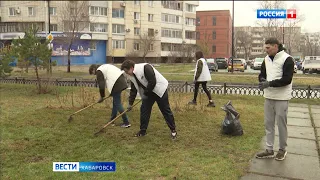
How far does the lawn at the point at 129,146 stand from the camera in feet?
13.6

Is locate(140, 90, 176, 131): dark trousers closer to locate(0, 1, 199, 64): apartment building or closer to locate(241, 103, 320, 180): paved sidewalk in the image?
locate(241, 103, 320, 180): paved sidewalk

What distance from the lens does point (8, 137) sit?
5816mm

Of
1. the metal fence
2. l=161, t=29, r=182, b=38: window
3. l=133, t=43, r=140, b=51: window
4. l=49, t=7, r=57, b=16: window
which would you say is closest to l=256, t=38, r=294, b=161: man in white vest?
the metal fence

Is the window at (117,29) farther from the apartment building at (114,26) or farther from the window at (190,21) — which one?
the window at (190,21)

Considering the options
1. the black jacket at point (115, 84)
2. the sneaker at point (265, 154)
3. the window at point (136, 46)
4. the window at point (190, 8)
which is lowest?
the sneaker at point (265, 154)

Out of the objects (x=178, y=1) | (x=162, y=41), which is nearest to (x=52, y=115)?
(x=162, y=41)

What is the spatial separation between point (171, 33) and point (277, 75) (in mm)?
53453

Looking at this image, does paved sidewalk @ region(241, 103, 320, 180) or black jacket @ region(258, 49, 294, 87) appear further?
black jacket @ region(258, 49, 294, 87)

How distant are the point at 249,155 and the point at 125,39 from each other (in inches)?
1819

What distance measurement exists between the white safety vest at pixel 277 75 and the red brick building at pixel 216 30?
7019cm

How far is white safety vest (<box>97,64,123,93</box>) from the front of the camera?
624 centimetres

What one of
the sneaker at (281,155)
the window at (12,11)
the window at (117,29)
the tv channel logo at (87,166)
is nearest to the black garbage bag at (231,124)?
the sneaker at (281,155)

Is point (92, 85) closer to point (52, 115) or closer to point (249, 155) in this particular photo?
point (52, 115)

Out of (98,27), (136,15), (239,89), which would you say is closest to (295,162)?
(239,89)
